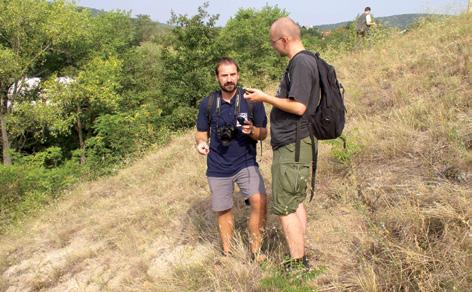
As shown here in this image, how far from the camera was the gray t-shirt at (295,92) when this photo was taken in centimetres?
271

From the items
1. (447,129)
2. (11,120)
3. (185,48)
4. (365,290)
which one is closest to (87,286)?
(365,290)

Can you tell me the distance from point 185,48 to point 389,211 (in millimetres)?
18666

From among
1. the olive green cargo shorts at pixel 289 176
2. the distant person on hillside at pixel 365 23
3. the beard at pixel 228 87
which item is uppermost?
the distant person on hillside at pixel 365 23

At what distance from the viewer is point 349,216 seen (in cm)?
371

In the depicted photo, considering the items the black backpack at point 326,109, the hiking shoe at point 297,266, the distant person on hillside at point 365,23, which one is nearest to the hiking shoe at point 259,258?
the hiking shoe at point 297,266

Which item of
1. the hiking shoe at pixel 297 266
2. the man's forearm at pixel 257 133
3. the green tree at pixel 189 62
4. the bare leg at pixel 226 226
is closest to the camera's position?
→ the hiking shoe at pixel 297 266

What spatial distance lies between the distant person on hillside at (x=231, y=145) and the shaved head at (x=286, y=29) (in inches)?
28.5

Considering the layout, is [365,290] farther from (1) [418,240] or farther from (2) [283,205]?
(2) [283,205]

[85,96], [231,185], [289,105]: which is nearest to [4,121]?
[85,96]

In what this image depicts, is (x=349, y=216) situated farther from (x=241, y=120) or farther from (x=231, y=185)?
(x=241, y=120)

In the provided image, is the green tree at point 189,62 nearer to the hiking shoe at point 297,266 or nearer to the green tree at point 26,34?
the green tree at point 26,34

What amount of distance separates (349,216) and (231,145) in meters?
1.23

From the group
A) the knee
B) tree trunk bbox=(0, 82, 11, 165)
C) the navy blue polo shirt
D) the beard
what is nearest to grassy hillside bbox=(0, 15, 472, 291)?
the knee

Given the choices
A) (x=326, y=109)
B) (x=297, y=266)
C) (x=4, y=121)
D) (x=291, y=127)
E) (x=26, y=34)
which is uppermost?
(x=26, y=34)
